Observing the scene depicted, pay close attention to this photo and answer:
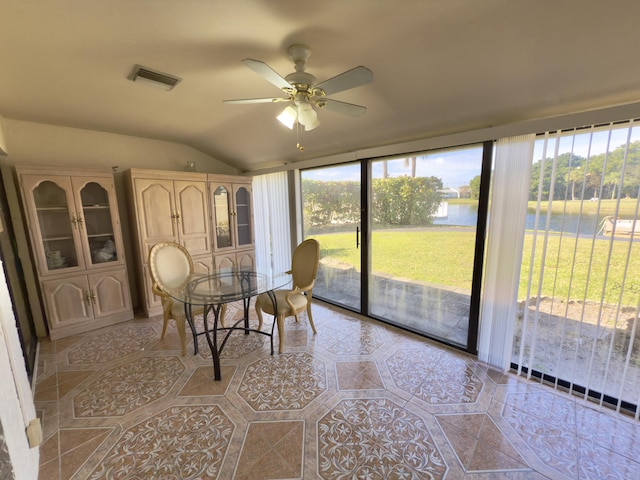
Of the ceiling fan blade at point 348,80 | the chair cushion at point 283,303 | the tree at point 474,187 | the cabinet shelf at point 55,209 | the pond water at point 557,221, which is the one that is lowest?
the chair cushion at point 283,303

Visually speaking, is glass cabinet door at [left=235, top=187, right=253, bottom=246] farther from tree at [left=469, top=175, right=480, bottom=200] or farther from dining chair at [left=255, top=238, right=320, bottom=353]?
tree at [left=469, top=175, right=480, bottom=200]

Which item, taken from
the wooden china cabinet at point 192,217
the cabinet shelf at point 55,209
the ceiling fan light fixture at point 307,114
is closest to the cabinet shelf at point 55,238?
the cabinet shelf at point 55,209

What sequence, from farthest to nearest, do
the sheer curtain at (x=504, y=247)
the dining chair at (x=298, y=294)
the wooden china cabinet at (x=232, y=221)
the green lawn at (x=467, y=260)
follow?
the wooden china cabinet at (x=232, y=221) < the dining chair at (x=298, y=294) < the sheer curtain at (x=504, y=247) < the green lawn at (x=467, y=260)

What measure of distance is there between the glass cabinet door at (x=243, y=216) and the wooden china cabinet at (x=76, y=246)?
149cm

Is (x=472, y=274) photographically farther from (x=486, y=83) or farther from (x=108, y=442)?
(x=108, y=442)

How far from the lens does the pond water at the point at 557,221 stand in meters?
1.71

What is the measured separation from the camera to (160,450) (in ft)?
5.02

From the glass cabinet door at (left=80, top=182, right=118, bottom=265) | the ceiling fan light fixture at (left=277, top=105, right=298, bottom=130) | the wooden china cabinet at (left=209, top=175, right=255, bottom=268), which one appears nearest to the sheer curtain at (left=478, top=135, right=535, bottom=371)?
the ceiling fan light fixture at (left=277, top=105, right=298, bottom=130)

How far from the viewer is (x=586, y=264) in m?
1.77

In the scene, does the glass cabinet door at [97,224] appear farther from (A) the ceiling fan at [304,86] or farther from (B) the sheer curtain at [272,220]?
(A) the ceiling fan at [304,86]

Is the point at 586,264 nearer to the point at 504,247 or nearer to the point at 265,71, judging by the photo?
the point at 504,247

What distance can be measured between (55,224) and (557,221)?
465 centimetres

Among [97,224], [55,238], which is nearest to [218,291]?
[97,224]

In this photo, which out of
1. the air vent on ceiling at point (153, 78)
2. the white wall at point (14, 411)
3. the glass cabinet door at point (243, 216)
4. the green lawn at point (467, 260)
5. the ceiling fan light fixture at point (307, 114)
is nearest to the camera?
the white wall at point (14, 411)
